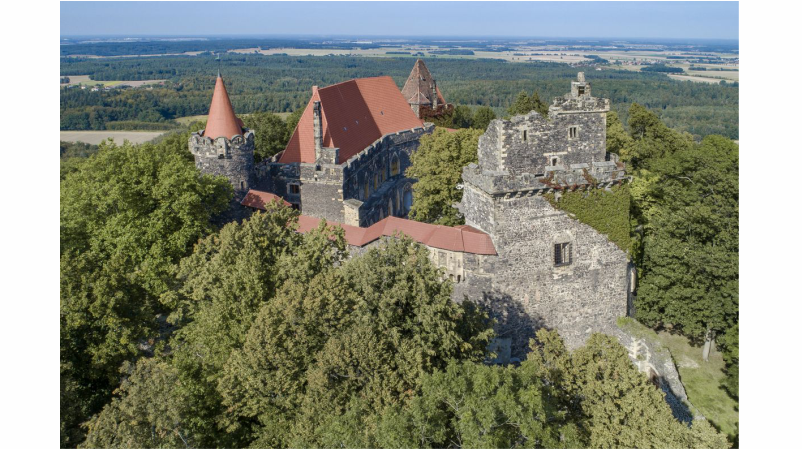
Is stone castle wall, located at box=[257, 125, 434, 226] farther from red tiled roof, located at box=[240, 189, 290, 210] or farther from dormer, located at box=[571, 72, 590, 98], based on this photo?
dormer, located at box=[571, 72, 590, 98]

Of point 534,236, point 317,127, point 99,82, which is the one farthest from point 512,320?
point 99,82

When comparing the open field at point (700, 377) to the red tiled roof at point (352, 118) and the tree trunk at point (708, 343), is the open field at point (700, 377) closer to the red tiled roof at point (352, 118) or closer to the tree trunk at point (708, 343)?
the tree trunk at point (708, 343)

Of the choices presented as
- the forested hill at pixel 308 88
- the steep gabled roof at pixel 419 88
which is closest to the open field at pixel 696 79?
the forested hill at pixel 308 88

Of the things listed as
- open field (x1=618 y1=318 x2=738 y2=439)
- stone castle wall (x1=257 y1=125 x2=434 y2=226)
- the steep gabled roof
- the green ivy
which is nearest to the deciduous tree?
stone castle wall (x1=257 y1=125 x2=434 y2=226)

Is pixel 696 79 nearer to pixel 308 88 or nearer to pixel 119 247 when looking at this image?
pixel 308 88

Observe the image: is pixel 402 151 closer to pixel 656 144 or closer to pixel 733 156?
pixel 656 144

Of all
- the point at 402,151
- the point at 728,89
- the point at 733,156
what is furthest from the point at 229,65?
the point at 733,156

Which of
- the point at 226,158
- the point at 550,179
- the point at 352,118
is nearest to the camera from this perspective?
the point at 550,179
